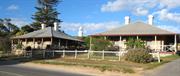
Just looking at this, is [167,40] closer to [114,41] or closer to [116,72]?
[114,41]

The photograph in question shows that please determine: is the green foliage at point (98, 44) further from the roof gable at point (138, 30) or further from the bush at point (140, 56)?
the bush at point (140, 56)

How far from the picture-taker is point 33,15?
8931 cm

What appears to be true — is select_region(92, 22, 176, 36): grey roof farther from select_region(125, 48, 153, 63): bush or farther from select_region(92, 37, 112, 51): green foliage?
select_region(125, 48, 153, 63): bush

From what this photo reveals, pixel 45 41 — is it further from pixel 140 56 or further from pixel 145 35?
pixel 140 56

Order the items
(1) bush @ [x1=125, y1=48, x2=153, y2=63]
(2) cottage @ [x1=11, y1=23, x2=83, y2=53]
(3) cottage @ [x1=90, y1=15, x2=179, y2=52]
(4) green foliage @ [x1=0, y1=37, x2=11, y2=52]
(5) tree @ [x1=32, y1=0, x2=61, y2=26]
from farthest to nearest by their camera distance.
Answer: (5) tree @ [x1=32, y1=0, x2=61, y2=26]
(4) green foliage @ [x1=0, y1=37, x2=11, y2=52]
(2) cottage @ [x1=11, y1=23, x2=83, y2=53]
(3) cottage @ [x1=90, y1=15, x2=179, y2=52]
(1) bush @ [x1=125, y1=48, x2=153, y2=63]

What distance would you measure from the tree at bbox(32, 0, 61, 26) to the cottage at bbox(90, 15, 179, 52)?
4391 centimetres

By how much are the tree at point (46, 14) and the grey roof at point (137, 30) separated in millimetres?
43547

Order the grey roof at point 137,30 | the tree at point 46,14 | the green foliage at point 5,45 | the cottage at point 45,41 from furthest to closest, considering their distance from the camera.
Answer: the tree at point 46,14, the green foliage at point 5,45, the cottage at point 45,41, the grey roof at point 137,30

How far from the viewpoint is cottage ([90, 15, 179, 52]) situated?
1650 inches

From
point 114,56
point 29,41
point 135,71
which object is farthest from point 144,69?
point 29,41

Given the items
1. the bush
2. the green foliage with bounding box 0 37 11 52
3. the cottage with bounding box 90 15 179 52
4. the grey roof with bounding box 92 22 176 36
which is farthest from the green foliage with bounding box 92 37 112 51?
A: the green foliage with bounding box 0 37 11 52

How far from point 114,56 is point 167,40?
13.4 m

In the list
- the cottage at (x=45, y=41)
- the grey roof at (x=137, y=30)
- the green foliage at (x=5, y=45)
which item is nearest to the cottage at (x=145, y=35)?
the grey roof at (x=137, y=30)

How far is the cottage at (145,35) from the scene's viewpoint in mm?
41906
